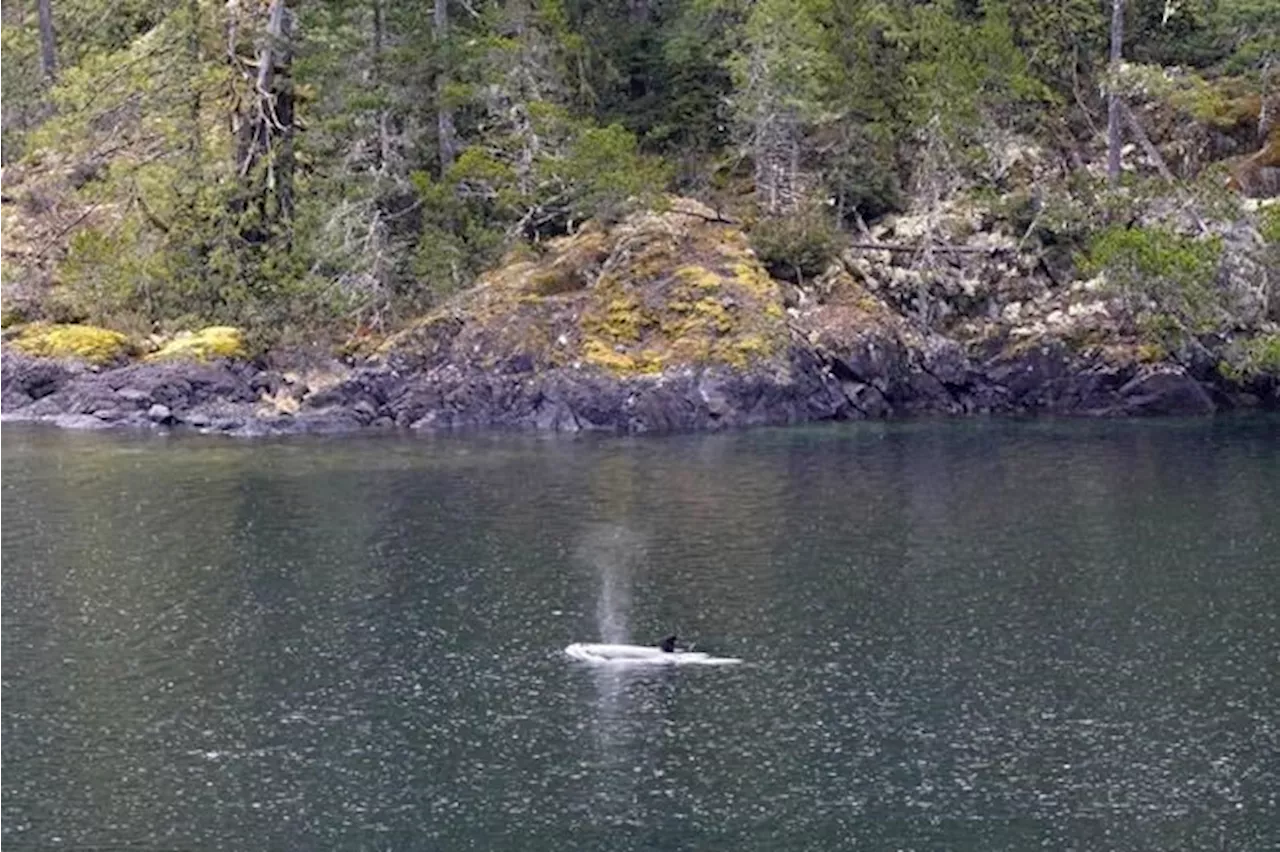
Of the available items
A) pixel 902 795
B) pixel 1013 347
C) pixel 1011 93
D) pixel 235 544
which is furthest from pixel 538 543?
pixel 1011 93

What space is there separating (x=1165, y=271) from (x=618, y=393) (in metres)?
17.1

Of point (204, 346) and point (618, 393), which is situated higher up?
point (204, 346)

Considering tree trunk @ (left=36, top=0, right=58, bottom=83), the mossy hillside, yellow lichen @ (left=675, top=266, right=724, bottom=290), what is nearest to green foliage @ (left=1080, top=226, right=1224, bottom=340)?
the mossy hillside

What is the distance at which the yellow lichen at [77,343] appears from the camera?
65062mm

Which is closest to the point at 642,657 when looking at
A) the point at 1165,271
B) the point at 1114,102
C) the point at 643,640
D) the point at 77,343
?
the point at 643,640

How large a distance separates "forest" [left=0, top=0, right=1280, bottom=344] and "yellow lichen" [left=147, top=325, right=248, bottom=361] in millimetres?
927

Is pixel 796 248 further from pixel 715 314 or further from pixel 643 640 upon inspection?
pixel 643 640

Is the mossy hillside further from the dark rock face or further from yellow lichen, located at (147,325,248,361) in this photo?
yellow lichen, located at (147,325,248,361)

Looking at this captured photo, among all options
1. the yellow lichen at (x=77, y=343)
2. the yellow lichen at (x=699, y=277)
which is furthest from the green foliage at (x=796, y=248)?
the yellow lichen at (x=77, y=343)

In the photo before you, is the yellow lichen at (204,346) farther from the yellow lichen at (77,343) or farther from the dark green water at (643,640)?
the dark green water at (643,640)

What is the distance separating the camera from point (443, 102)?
67125 millimetres

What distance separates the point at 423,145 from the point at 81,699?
134 feet

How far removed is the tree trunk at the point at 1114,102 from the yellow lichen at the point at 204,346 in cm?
2950

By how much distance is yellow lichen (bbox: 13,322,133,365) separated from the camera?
65062mm
